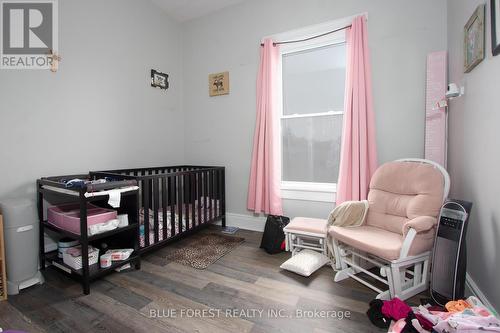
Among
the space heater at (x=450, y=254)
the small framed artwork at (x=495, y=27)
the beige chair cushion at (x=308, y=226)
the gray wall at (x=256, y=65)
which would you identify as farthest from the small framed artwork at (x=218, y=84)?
the space heater at (x=450, y=254)

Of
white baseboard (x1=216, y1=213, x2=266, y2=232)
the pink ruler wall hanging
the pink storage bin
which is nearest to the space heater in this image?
the pink ruler wall hanging

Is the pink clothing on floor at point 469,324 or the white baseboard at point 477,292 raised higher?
the pink clothing on floor at point 469,324

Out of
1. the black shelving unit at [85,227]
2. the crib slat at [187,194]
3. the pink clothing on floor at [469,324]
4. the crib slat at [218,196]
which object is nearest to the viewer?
the pink clothing on floor at [469,324]

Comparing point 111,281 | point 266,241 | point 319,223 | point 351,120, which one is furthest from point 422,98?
point 111,281

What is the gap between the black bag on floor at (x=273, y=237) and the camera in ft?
7.36

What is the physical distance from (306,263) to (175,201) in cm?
129

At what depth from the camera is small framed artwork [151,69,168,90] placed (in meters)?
2.92

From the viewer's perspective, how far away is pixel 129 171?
2.60 metres

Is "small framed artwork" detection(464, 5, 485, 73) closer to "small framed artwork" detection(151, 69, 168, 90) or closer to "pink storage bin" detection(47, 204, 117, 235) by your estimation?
"pink storage bin" detection(47, 204, 117, 235)

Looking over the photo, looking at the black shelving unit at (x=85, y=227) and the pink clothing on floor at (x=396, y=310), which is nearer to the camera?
the pink clothing on floor at (x=396, y=310)

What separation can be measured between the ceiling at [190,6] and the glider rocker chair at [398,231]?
105 inches

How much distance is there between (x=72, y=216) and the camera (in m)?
1.71

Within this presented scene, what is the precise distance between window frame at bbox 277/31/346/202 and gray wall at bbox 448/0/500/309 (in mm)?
931

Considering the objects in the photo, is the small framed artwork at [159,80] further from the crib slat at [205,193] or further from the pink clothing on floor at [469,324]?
the pink clothing on floor at [469,324]
